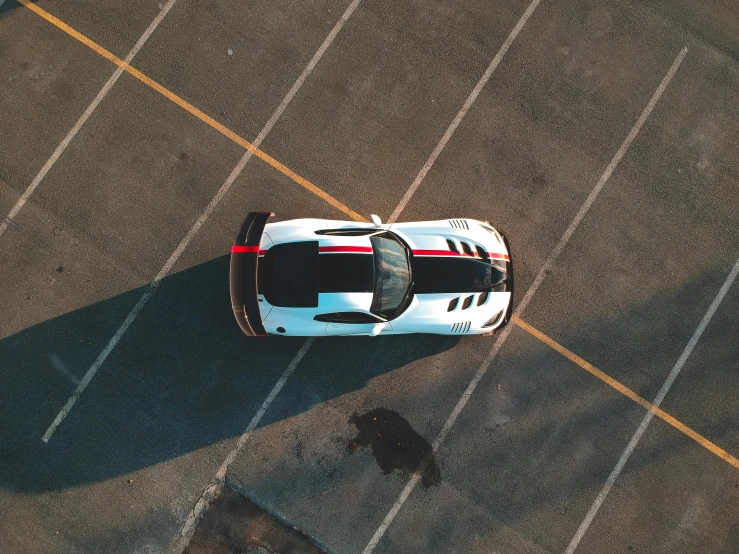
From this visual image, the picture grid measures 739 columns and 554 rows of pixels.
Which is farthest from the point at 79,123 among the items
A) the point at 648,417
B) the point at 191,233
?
the point at 648,417

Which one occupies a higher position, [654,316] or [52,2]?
[654,316]

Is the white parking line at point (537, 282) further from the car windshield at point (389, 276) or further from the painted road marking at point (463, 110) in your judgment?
the painted road marking at point (463, 110)

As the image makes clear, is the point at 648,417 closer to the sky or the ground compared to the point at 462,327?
closer to the sky

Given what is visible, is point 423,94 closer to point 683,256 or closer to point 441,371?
point 441,371

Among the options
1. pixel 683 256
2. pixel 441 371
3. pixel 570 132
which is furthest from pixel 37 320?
pixel 683 256

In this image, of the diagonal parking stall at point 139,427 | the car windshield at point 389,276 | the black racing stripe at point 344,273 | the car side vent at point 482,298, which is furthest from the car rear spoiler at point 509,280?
the diagonal parking stall at point 139,427

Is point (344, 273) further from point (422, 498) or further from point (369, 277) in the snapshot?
point (422, 498)
